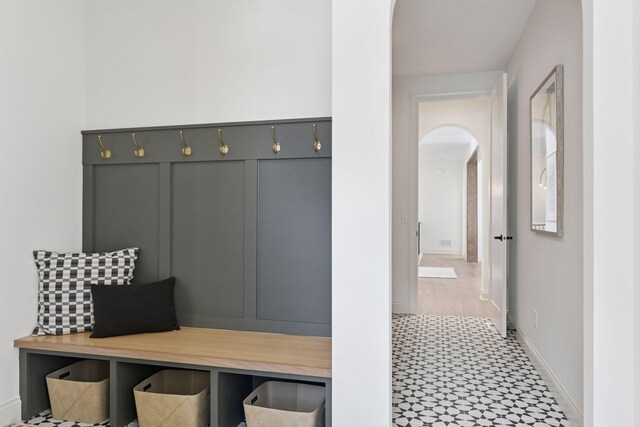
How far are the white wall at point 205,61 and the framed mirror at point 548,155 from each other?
1.38 meters

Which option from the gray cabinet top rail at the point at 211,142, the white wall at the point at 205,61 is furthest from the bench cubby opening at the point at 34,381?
the white wall at the point at 205,61

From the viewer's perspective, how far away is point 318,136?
2408 millimetres

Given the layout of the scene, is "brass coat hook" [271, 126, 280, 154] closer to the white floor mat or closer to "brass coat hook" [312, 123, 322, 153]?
"brass coat hook" [312, 123, 322, 153]

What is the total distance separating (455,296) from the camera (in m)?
5.61

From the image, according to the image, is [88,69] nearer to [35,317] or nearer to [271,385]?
[35,317]

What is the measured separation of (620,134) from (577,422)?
148 centimetres

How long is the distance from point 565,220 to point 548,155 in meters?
0.57

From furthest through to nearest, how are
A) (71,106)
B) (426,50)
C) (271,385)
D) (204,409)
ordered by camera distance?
(426,50) < (71,106) < (271,385) < (204,409)

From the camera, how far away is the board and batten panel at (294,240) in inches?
95.3

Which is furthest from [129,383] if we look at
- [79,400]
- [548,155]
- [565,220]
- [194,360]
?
[548,155]

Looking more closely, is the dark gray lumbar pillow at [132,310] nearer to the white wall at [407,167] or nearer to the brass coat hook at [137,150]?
the brass coat hook at [137,150]

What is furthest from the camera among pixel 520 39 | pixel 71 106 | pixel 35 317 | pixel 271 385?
pixel 520 39

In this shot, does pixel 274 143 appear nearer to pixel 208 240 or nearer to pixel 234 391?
pixel 208 240

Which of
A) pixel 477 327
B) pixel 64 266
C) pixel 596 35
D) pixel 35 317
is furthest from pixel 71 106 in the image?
pixel 477 327
